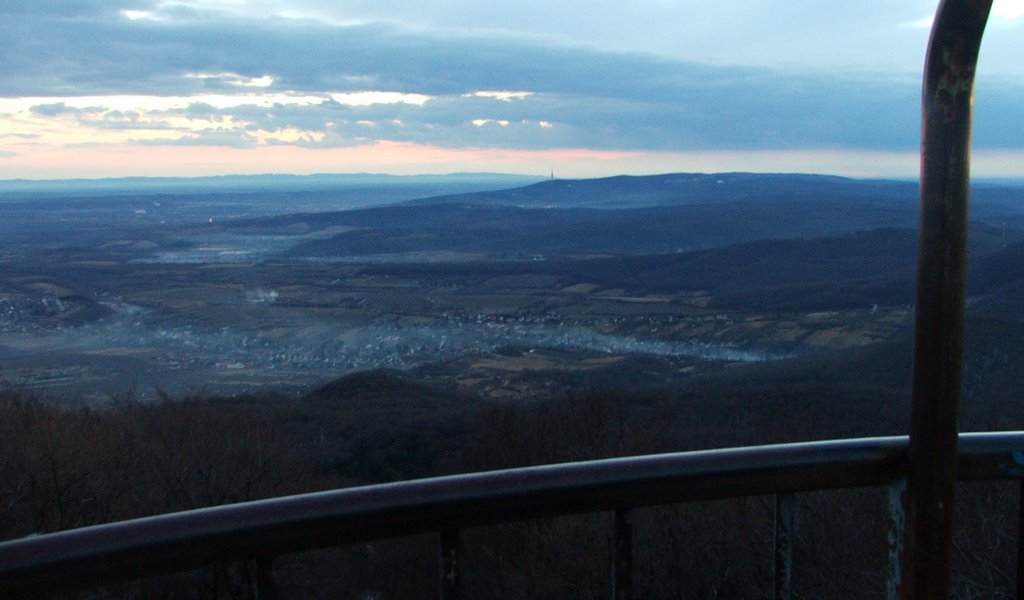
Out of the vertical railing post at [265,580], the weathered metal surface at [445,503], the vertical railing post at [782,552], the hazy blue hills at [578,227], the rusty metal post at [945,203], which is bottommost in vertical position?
the hazy blue hills at [578,227]

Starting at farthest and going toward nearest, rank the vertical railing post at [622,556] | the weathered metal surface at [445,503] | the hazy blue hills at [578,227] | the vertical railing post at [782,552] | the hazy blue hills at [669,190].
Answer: the hazy blue hills at [669,190], the hazy blue hills at [578,227], the vertical railing post at [782,552], the vertical railing post at [622,556], the weathered metal surface at [445,503]

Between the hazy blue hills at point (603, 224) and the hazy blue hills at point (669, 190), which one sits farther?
the hazy blue hills at point (669, 190)

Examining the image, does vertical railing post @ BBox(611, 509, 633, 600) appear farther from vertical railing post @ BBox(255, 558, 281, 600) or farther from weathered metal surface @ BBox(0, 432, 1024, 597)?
vertical railing post @ BBox(255, 558, 281, 600)

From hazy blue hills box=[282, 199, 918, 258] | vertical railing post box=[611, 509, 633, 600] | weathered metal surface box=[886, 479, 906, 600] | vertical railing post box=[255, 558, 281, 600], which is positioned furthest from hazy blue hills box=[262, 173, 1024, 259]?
vertical railing post box=[255, 558, 281, 600]

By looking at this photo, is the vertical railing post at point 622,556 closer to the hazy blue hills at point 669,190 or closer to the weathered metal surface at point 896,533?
the weathered metal surface at point 896,533

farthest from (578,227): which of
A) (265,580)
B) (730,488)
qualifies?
(265,580)

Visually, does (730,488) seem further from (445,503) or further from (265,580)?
(265,580)

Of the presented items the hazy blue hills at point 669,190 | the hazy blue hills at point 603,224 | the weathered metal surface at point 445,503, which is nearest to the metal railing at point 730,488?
the weathered metal surface at point 445,503
